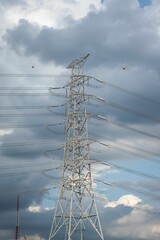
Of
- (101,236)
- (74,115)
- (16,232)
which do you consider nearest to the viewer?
(101,236)

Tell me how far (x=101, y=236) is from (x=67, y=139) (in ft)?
55.1

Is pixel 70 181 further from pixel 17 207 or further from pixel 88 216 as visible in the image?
pixel 17 207

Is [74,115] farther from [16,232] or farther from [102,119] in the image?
[16,232]

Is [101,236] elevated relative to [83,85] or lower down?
lower down

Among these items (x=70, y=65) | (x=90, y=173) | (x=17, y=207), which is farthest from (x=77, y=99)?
(x=17, y=207)

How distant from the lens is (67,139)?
79.3 meters

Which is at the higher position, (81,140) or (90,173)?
(81,140)

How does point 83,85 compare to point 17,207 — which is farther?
point 17,207

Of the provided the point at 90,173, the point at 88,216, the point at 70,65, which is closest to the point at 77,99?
the point at 70,65

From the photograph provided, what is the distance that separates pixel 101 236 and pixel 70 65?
30.7 meters

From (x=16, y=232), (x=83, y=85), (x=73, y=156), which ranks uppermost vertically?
(x=83, y=85)

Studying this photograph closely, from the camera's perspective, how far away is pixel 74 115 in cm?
8044

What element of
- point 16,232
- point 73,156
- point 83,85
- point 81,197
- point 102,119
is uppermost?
point 83,85

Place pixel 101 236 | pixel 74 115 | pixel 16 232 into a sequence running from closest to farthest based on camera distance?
pixel 101 236 → pixel 74 115 → pixel 16 232
